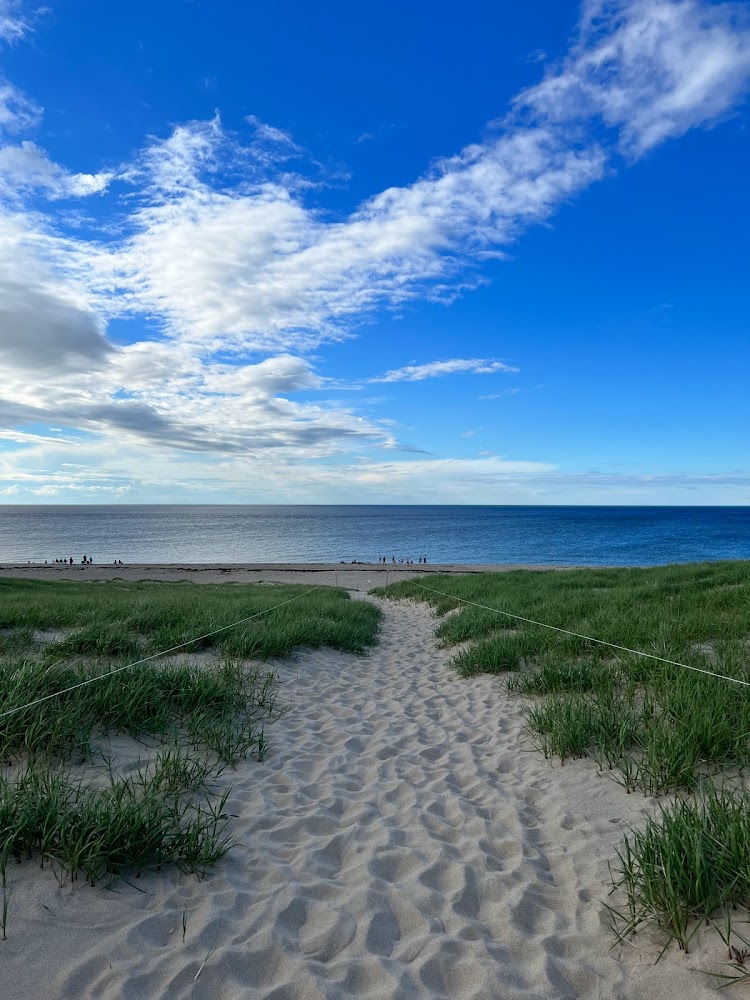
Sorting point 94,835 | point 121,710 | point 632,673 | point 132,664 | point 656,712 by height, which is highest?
point 132,664

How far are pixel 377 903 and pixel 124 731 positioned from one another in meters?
3.28

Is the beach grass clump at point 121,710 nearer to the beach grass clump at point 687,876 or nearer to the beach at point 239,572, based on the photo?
the beach grass clump at point 687,876

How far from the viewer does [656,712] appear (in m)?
5.94

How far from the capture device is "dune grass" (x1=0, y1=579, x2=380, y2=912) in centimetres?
357

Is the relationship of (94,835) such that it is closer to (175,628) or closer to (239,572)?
(175,628)

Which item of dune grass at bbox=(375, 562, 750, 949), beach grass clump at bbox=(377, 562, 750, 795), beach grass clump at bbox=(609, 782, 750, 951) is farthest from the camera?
beach grass clump at bbox=(377, 562, 750, 795)

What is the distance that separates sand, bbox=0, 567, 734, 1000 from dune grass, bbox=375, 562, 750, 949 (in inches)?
9.9

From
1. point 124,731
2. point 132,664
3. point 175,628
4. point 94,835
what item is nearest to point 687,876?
point 94,835

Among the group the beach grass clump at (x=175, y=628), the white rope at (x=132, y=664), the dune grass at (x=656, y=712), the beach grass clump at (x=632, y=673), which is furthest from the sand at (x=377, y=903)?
the beach grass clump at (x=175, y=628)

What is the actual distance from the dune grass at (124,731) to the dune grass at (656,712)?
2.90 meters

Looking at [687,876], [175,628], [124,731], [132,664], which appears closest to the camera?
[687,876]

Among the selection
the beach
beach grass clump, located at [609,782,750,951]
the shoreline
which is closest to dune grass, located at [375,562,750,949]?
beach grass clump, located at [609,782,750,951]

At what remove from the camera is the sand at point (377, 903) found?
2875mm

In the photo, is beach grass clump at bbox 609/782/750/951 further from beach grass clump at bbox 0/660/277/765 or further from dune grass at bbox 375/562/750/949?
beach grass clump at bbox 0/660/277/765
